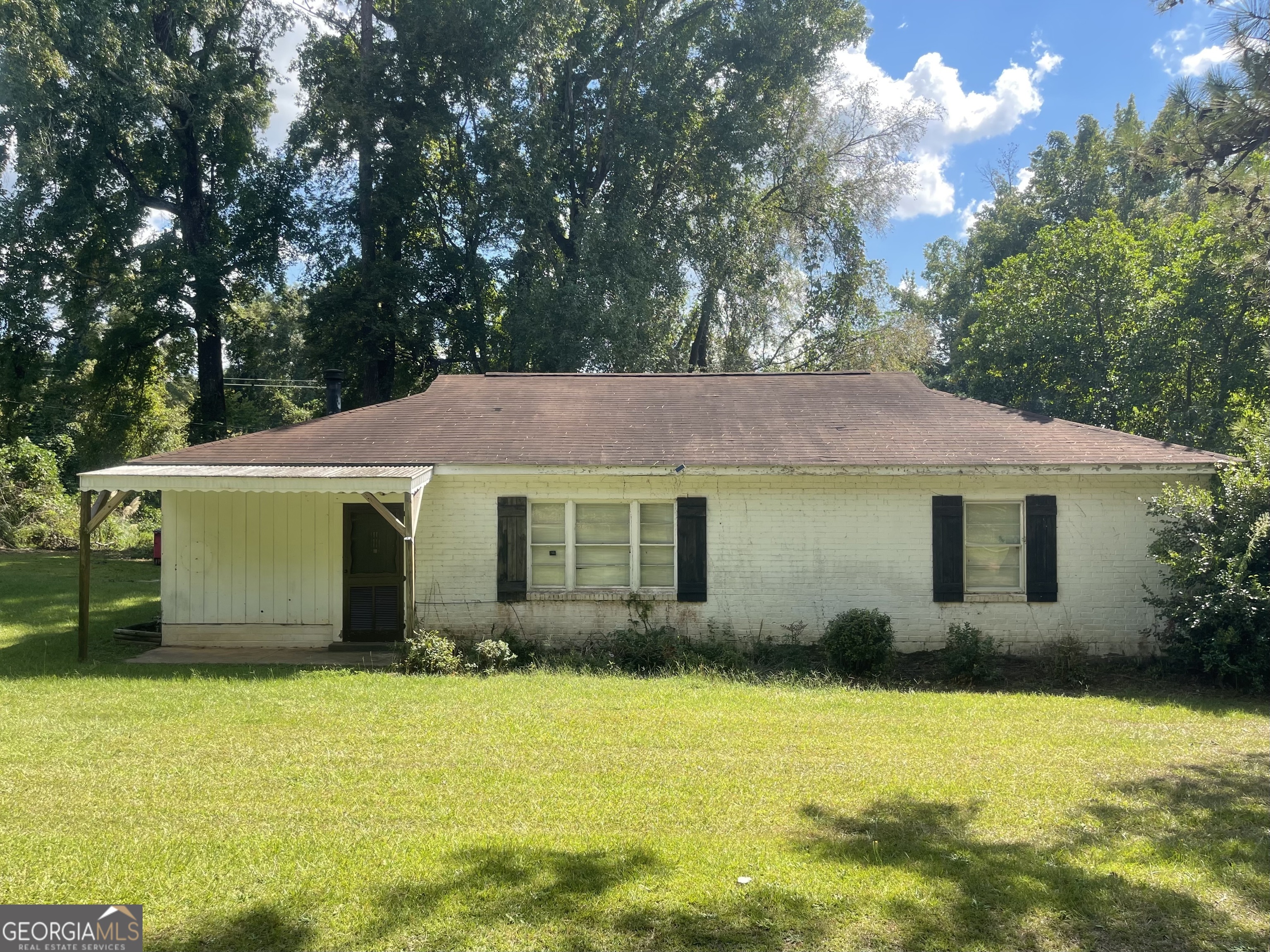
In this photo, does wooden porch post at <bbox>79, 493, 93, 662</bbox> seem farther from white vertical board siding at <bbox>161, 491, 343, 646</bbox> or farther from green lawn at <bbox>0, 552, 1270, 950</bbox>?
green lawn at <bbox>0, 552, 1270, 950</bbox>

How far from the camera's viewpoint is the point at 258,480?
1034 centimetres

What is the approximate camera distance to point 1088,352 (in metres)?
19.1

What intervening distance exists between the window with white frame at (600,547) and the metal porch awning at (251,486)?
1749 mm

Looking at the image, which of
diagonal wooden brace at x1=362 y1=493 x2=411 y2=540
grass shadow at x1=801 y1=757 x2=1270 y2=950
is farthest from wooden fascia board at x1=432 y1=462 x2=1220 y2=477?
grass shadow at x1=801 y1=757 x2=1270 y2=950

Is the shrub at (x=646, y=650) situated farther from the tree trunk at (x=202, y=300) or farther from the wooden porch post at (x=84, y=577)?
the tree trunk at (x=202, y=300)

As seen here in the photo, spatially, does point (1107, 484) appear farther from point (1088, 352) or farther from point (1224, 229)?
point (1088, 352)

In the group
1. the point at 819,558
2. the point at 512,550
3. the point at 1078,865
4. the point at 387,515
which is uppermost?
the point at 387,515

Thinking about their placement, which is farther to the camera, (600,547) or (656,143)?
(656,143)

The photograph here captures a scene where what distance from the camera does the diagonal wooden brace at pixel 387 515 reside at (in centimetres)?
1027

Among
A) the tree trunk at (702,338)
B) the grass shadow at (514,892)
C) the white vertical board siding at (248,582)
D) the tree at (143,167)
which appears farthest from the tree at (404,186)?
the grass shadow at (514,892)

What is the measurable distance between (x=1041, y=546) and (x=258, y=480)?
387 inches

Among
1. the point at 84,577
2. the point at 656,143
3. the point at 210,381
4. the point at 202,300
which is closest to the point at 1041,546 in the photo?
the point at 84,577

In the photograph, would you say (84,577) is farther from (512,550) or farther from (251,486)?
(512,550)

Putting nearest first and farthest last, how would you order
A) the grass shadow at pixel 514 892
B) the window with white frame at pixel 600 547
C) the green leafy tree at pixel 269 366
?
1. the grass shadow at pixel 514 892
2. the window with white frame at pixel 600 547
3. the green leafy tree at pixel 269 366
